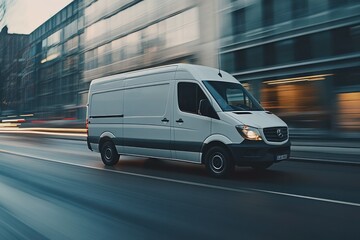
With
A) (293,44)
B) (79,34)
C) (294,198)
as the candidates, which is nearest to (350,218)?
(294,198)

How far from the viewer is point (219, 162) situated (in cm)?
745

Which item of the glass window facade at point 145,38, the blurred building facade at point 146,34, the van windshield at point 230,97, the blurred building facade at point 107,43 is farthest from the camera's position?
the glass window facade at point 145,38

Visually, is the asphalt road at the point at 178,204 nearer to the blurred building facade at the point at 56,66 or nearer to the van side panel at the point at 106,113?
the van side panel at the point at 106,113

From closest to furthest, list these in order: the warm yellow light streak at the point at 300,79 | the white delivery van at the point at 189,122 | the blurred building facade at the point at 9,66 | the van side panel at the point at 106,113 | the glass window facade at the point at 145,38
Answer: the white delivery van at the point at 189,122 < the van side panel at the point at 106,113 < the warm yellow light streak at the point at 300,79 < the glass window facade at the point at 145,38 < the blurred building facade at the point at 9,66

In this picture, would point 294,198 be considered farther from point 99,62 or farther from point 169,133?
point 99,62

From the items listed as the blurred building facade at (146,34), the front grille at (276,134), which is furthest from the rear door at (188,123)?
the blurred building facade at (146,34)

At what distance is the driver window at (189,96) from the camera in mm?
7812

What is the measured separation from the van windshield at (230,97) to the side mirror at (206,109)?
18cm

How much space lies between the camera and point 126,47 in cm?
3731

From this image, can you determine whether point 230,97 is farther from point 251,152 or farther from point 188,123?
point 251,152

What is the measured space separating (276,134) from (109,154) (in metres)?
4.50

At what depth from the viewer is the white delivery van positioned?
23.6ft

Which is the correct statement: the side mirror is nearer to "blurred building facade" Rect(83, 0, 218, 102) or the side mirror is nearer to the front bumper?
the front bumper

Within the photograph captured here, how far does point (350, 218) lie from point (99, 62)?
131ft
